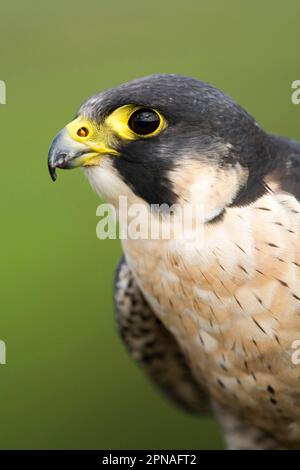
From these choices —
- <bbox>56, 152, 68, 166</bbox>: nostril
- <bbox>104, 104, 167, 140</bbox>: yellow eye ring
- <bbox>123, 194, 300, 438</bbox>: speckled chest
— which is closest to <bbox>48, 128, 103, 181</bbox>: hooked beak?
<bbox>56, 152, 68, 166</bbox>: nostril

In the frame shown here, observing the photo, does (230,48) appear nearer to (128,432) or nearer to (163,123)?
(128,432)

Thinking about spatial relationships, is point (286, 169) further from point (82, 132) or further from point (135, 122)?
point (82, 132)

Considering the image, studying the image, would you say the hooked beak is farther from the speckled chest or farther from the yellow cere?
the speckled chest

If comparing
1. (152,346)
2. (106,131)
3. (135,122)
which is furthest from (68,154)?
(152,346)

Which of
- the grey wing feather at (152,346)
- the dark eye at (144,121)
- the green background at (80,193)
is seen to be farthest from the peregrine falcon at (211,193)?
the green background at (80,193)

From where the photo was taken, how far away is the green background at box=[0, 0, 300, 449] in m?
6.25

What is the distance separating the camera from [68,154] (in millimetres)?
3357

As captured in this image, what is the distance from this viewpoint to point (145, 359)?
438 centimetres

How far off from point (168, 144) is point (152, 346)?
121 cm

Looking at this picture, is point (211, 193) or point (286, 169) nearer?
point (211, 193)

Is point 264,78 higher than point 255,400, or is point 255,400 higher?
point 264,78

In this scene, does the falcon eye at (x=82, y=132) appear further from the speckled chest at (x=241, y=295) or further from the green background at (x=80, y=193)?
the green background at (x=80, y=193)

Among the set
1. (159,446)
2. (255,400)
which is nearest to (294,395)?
(255,400)

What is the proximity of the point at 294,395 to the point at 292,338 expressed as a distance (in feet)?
0.96
